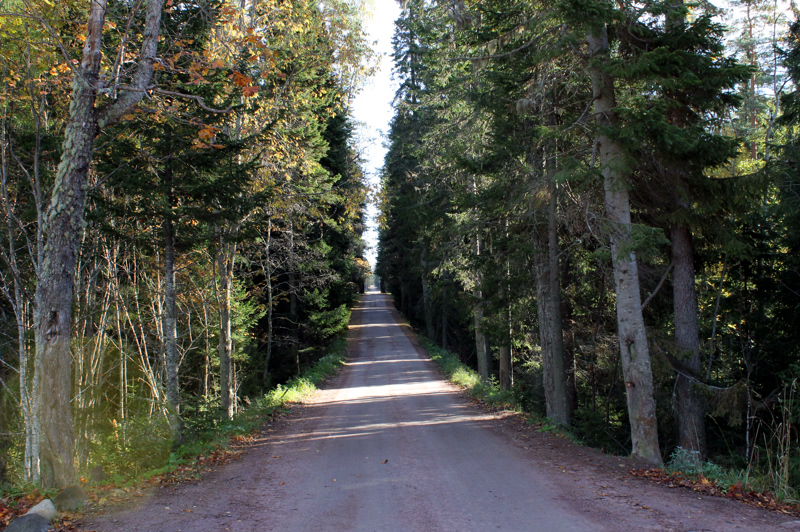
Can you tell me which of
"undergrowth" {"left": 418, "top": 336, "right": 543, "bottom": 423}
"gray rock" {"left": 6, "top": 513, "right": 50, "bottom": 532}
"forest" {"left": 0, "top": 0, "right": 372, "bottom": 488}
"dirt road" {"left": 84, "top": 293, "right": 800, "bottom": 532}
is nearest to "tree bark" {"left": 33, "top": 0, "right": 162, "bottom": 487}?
"forest" {"left": 0, "top": 0, "right": 372, "bottom": 488}

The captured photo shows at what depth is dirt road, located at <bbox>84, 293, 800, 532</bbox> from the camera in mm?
5066

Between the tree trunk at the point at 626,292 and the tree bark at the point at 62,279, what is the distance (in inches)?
262

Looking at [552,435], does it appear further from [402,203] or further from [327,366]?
[327,366]

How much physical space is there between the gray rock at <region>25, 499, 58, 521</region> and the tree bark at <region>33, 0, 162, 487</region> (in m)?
0.83

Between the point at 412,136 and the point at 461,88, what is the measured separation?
10.5 m

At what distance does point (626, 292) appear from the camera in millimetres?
8031

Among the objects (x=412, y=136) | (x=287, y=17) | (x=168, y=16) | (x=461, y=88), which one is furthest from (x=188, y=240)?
(x=412, y=136)

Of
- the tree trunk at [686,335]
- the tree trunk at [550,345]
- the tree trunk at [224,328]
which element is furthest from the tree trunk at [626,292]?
the tree trunk at [224,328]

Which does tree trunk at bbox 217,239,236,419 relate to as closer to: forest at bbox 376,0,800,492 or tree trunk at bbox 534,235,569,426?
forest at bbox 376,0,800,492

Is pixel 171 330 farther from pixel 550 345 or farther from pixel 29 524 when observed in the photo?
pixel 550 345

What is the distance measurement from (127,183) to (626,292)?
25.4ft

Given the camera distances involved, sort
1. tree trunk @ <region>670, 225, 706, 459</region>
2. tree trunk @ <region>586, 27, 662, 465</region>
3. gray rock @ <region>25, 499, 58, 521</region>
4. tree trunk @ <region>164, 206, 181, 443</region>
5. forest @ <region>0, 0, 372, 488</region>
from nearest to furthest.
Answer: gray rock @ <region>25, 499, 58, 521</region>
forest @ <region>0, 0, 372, 488</region>
tree trunk @ <region>586, 27, 662, 465</region>
tree trunk @ <region>164, 206, 181, 443</region>
tree trunk @ <region>670, 225, 706, 459</region>

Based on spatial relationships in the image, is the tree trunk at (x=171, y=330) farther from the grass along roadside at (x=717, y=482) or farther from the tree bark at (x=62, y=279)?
the grass along roadside at (x=717, y=482)

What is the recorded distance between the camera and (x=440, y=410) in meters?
12.9
